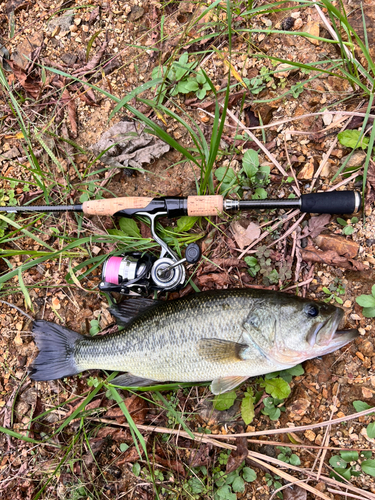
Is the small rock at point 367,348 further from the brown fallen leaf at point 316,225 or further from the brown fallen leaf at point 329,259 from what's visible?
the brown fallen leaf at point 316,225

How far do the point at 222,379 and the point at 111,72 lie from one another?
327 cm

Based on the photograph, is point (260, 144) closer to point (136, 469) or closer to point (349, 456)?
point (349, 456)

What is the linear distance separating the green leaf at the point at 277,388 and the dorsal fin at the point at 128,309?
1.28 m

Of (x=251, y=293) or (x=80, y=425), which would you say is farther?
(x=80, y=425)

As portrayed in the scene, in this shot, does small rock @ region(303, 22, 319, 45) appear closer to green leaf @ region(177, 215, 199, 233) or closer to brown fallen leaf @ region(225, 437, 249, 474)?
green leaf @ region(177, 215, 199, 233)

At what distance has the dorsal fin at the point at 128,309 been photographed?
3328 mm

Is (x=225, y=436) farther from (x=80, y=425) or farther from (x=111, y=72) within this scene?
(x=111, y=72)

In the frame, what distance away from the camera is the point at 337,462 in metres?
3.01

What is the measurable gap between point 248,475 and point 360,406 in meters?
1.16

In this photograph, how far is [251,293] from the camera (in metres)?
3.01

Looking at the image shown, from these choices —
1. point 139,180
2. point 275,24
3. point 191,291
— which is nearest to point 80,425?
point 191,291

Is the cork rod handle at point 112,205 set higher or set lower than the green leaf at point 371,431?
higher

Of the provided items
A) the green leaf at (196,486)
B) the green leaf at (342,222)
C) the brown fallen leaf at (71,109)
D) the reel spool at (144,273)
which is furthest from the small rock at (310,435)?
the brown fallen leaf at (71,109)

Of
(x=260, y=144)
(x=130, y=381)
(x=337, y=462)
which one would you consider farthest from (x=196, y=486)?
(x=260, y=144)
